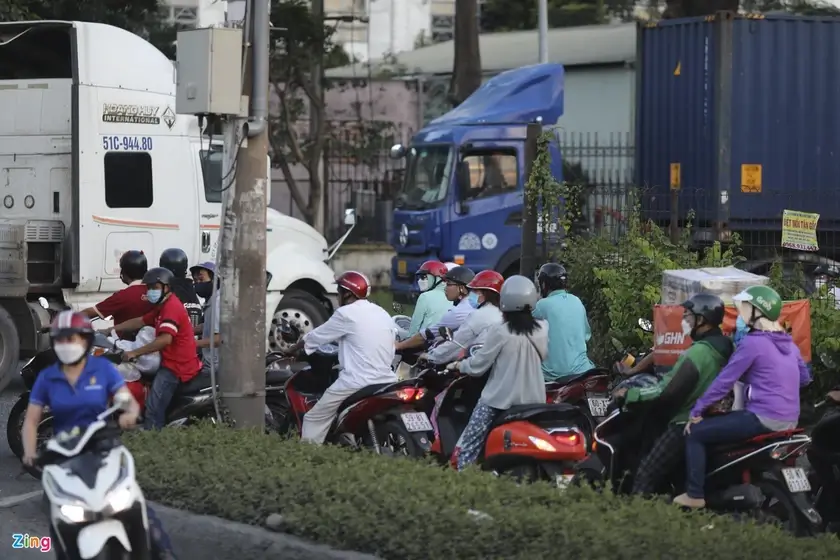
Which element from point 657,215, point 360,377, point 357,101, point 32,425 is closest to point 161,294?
point 360,377

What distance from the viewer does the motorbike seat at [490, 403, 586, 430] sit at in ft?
26.5

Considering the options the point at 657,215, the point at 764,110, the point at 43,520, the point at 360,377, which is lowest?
the point at 43,520

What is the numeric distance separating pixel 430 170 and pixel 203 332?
812cm

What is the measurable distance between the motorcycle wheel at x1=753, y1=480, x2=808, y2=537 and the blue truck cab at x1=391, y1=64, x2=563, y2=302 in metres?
11.0

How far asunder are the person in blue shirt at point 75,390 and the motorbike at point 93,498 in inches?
5.1

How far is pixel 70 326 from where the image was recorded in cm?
634

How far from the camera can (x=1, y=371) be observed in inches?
516

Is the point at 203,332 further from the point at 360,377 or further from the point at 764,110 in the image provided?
the point at 764,110

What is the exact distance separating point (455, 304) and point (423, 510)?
4801 mm

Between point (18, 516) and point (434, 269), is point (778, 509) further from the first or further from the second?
point (434, 269)

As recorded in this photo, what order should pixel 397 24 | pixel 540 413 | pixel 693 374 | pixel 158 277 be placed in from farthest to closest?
pixel 397 24 < pixel 158 277 < pixel 540 413 < pixel 693 374

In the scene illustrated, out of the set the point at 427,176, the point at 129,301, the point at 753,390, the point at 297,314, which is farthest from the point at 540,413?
the point at 427,176

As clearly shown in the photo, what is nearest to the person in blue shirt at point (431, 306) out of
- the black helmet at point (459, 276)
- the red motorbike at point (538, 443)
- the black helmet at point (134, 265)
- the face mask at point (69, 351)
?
the black helmet at point (459, 276)

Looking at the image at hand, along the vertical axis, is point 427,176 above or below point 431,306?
above
